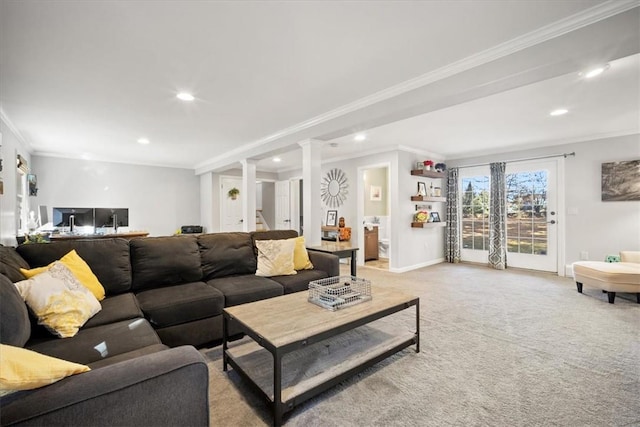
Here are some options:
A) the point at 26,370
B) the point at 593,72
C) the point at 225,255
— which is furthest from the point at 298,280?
the point at 593,72

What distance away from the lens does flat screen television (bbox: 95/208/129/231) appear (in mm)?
5385

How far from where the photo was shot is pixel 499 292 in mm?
3873

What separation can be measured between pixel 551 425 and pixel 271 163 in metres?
6.39

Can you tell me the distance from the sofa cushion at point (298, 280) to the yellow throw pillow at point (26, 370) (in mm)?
1888

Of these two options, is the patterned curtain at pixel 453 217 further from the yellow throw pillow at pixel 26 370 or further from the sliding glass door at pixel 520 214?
the yellow throw pillow at pixel 26 370

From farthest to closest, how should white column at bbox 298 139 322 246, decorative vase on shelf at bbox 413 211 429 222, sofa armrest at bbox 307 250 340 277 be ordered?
decorative vase on shelf at bbox 413 211 429 222
white column at bbox 298 139 322 246
sofa armrest at bbox 307 250 340 277

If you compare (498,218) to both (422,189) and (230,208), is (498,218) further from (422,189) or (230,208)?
(230,208)

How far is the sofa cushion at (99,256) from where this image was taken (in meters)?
2.11

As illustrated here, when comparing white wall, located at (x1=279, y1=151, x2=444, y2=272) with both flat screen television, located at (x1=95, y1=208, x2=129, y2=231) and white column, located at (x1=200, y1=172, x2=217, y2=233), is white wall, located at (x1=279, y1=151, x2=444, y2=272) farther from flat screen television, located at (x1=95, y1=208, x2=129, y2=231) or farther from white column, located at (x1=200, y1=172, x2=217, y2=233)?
flat screen television, located at (x1=95, y1=208, x2=129, y2=231)

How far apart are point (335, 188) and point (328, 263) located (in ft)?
11.3

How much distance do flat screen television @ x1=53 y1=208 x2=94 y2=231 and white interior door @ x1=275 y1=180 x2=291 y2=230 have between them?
4.08m

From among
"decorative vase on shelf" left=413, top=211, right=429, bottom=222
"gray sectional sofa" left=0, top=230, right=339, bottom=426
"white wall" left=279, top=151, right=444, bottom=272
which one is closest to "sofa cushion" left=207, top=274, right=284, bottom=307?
"gray sectional sofa" left=0, top=230, right=339, bottom=426

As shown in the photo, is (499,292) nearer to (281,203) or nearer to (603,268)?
(603,268)

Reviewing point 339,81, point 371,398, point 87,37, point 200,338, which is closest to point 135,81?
point 87,37
